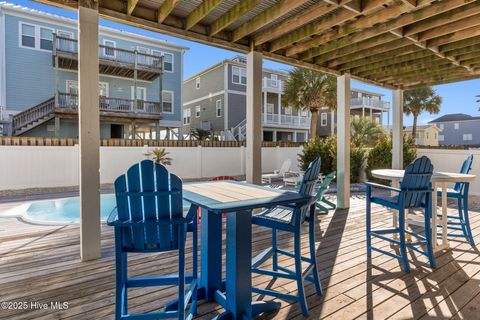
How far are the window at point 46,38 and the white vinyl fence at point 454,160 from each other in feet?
49.6

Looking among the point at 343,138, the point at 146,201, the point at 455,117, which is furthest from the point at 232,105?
the point at 455,117

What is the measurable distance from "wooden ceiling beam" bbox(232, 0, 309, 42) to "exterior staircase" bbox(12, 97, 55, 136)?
10.8 meters

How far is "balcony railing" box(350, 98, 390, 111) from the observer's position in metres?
22.6

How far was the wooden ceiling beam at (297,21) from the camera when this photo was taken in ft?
11.2

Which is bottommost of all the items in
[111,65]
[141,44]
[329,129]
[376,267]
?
[376,267]

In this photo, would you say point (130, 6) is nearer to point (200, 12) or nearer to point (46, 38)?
Answer: point (200, 12)

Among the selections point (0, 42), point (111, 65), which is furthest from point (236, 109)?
point (0, 42)

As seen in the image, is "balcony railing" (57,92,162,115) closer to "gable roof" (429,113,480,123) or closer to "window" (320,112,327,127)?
"window" (320,112,327,127)

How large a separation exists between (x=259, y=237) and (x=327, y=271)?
1258 mm

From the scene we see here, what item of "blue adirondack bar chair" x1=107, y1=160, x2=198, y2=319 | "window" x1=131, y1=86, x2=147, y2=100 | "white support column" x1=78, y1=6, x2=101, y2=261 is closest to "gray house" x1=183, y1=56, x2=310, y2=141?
"window" x1=131, y1=86, x2=147, y2=100

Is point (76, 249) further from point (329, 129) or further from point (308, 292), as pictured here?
point (329, 129)

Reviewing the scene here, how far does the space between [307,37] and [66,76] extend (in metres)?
12.6

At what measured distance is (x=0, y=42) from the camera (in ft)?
36.6

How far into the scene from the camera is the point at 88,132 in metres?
3.18
